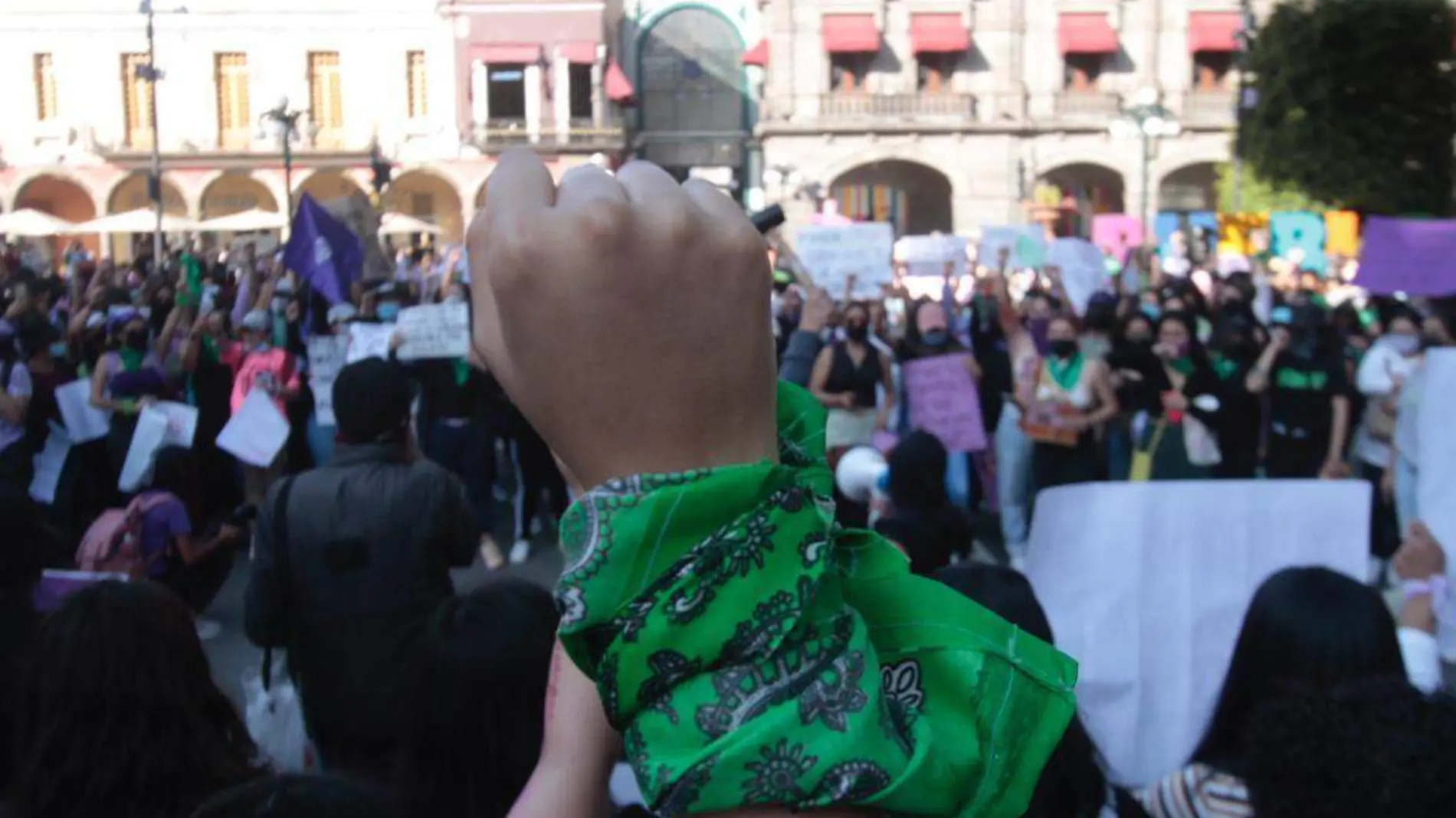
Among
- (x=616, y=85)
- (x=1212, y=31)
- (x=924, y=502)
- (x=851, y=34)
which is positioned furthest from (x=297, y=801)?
(x=616, y=85)

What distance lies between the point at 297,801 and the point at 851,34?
36.9 metres

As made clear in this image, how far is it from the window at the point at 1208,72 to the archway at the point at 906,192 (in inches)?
270

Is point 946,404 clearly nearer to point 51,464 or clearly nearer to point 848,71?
point 51,464

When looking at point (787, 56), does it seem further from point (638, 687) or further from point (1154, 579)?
point (638, 687)

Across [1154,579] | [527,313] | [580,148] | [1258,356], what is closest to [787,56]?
[580,148]

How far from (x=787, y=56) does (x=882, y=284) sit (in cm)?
2779

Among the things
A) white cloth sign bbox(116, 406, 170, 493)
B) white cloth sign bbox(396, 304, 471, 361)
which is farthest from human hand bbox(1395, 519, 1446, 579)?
white cloth sign bbox(396, 304, 471, 361)

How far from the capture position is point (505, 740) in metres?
2.56

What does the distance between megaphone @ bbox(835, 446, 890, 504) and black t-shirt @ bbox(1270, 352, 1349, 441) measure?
397cm

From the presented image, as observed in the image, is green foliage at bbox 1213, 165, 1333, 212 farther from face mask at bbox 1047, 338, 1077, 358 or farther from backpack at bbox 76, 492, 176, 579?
backpack at bbox 76, 492, 176, 579

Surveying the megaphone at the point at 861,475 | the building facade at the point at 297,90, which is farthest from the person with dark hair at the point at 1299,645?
the building facade at the point at 297,90

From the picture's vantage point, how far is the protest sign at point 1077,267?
495 inches

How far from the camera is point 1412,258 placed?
28.1ft

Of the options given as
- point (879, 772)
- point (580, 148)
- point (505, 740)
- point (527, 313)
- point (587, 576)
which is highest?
point (580, 148)
